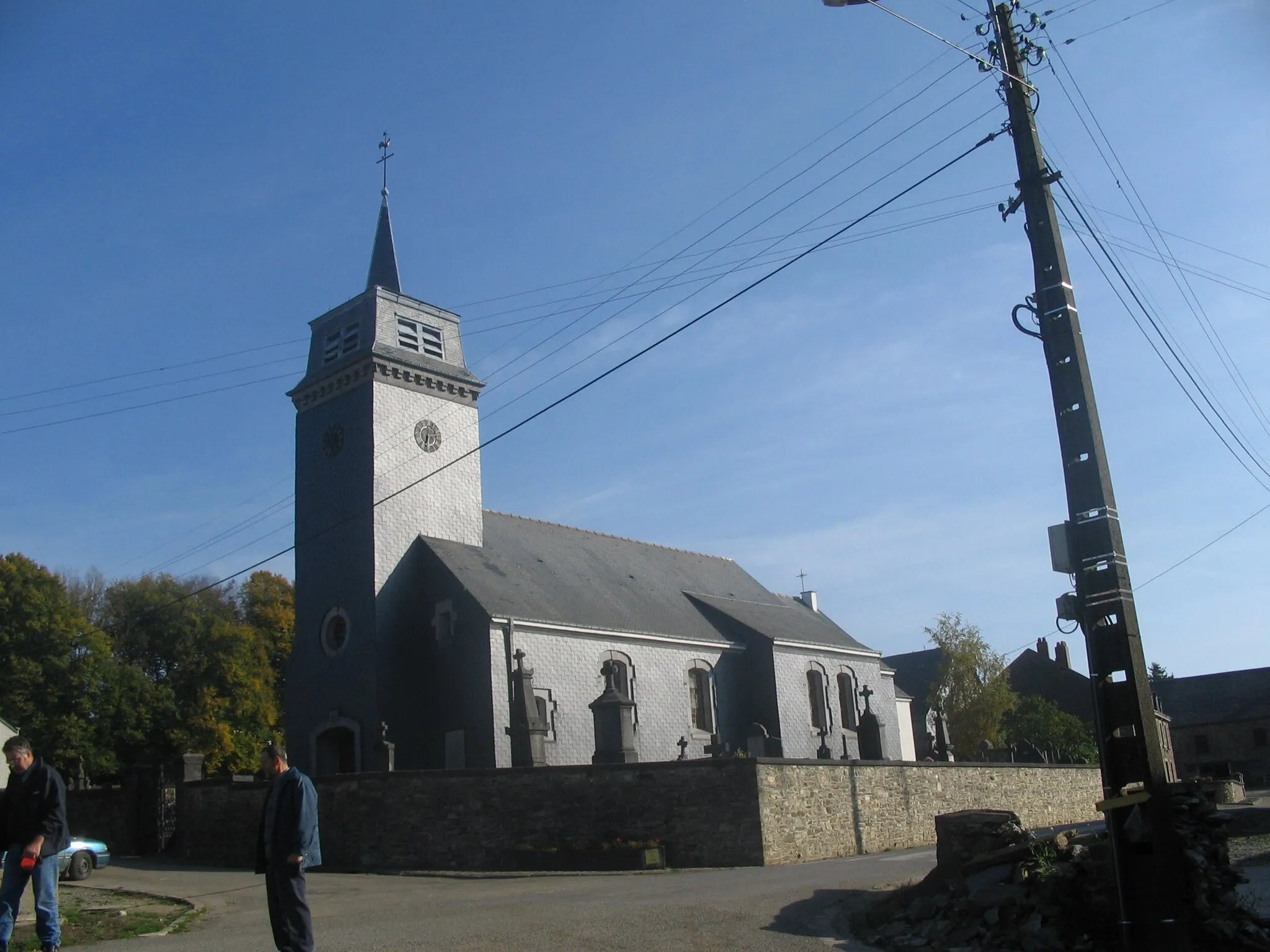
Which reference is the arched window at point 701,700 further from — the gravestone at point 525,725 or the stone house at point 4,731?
the stone house at point 4,731

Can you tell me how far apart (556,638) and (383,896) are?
1358cm

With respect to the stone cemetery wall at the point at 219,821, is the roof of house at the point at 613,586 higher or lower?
higher

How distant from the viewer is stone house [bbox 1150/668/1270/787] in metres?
67.6

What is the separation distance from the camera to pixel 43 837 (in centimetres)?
884

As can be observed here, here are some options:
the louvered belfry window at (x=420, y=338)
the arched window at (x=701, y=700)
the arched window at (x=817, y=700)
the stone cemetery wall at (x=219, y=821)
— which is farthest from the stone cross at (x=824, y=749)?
the louvered belfry window at (x=420, y=338)

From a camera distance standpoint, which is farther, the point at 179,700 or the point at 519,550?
the point at 179,700

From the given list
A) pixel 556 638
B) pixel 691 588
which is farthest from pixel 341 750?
pixel 691 588

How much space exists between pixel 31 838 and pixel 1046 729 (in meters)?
48.1

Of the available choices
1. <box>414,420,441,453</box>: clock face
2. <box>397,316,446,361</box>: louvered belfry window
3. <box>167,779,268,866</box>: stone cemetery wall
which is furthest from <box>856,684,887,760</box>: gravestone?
<box>397,316,446,361</box>: louvered belfry window

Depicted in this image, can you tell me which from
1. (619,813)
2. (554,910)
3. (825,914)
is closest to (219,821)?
(619,813)

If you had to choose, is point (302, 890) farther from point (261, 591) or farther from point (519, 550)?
point (261, 591)

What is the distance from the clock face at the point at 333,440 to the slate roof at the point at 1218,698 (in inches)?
2442

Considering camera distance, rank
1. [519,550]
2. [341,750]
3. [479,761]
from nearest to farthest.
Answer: [479,761] → [341,750] → [519,550]

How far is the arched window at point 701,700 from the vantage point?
32188 millimetres
